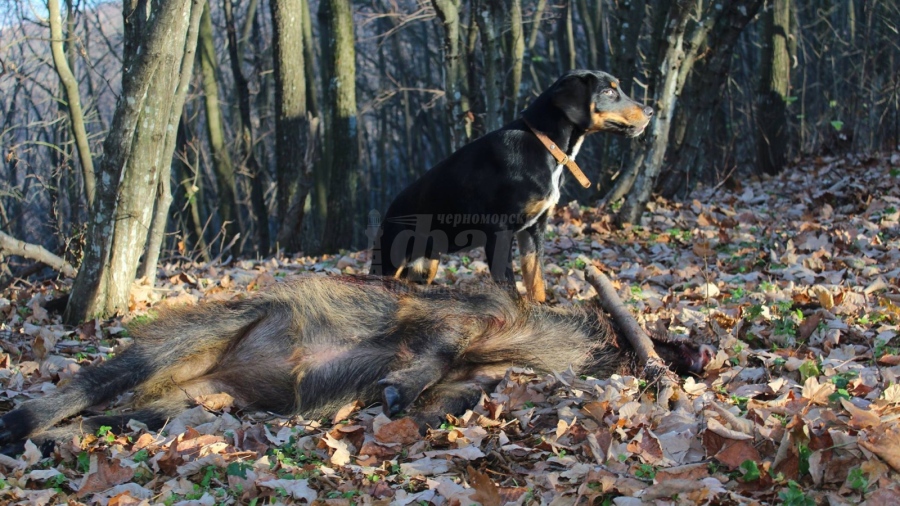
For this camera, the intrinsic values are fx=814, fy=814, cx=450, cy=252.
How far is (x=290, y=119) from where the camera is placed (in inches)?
525

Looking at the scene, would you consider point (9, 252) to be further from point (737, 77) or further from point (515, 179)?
point (737, 77)

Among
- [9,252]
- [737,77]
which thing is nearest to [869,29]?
A: [737,77]

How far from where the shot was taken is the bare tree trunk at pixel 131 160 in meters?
6.38

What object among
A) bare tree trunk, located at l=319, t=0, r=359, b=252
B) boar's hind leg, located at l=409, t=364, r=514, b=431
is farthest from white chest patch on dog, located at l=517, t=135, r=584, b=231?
bare tree trunk, located at l=319, t=0, r=359, b=252

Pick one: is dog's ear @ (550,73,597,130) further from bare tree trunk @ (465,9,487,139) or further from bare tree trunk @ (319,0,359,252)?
bare tree trunk @ (319,0,359,252)

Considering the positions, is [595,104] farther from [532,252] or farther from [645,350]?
[645,350]

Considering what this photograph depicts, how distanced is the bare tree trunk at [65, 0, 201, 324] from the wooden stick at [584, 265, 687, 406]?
3.83m

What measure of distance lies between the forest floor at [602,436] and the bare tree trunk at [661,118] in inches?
126

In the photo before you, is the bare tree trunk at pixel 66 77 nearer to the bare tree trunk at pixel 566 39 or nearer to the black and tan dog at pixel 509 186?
the black and tan dog at pixel 509 186

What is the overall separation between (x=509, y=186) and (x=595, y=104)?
1.07m

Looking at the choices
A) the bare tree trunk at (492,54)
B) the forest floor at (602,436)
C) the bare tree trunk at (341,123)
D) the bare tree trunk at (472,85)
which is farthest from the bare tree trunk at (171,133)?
the bare tree trunk at (341,123)

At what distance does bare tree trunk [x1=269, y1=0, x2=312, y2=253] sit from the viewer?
506 inches

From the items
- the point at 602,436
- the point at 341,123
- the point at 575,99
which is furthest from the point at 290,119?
the point at 602,436

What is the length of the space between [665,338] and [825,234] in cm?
438
